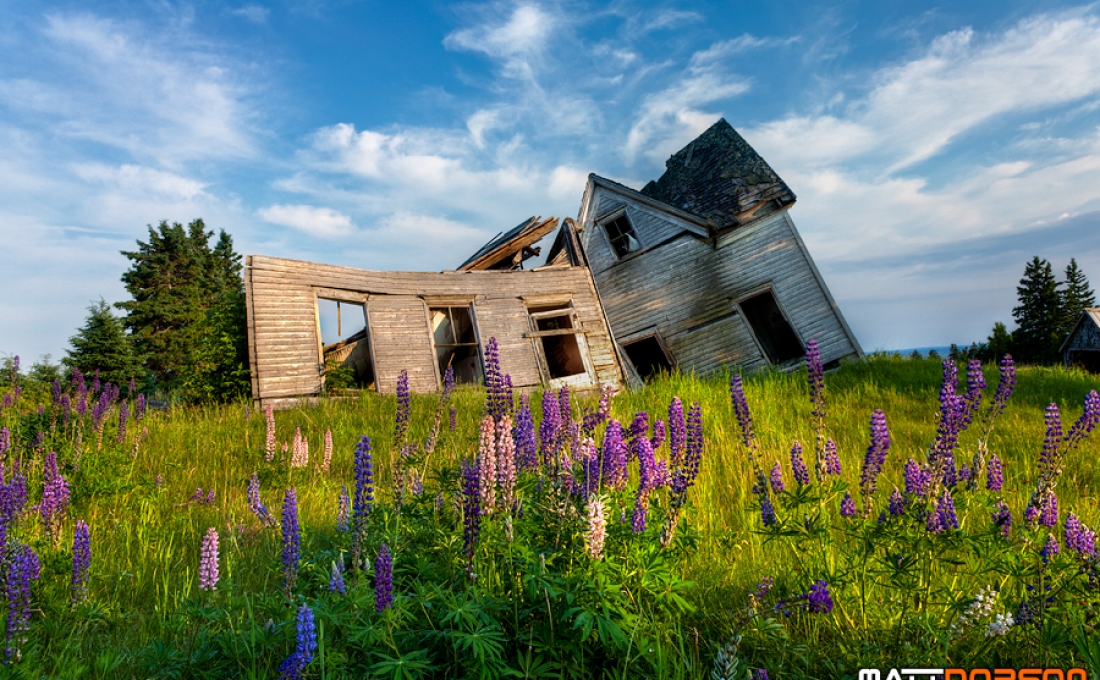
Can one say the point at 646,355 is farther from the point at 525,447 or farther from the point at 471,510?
the point at 471,510

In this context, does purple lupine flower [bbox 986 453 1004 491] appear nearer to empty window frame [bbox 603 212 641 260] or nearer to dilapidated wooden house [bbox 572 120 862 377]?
dilapidated wooden house [bbox 572 120 862 377]

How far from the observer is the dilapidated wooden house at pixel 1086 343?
99.2 feet

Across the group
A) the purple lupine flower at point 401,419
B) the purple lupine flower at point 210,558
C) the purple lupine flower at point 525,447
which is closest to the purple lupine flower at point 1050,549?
the purple lupine flower at point 525,447

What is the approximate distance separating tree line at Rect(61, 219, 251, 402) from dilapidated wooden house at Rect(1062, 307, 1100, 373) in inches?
1398

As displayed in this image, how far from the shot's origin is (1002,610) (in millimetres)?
2975

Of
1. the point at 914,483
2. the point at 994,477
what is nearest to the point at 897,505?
the point at 914,483

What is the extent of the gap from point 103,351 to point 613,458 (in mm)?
29391

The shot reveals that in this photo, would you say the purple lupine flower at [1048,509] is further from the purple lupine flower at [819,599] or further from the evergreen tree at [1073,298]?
the evergreen tree at [1073,298]

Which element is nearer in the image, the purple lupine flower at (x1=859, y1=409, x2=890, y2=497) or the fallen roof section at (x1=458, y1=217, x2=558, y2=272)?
the purple lupine flower at (x1=859, y1=409, x2=890, y2=497)

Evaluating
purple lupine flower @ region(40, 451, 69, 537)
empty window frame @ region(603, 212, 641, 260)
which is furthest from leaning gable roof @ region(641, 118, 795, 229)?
purple lupine flower @ region(40, 451, 69, 537)

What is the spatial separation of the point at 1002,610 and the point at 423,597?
271cm

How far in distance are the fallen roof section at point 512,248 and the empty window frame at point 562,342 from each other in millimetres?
Answer: 2251

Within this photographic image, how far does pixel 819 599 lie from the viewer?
2832 millimetres

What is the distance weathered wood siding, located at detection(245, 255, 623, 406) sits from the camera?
47.9 feet
